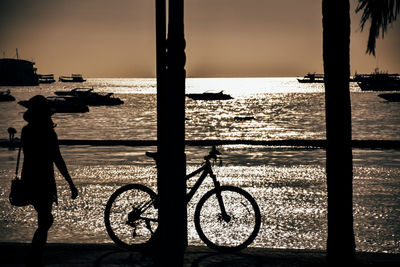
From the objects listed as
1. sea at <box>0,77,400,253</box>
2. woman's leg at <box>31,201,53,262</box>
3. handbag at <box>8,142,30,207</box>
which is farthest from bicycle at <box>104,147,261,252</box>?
sea at <box>0,77,400,253</box>

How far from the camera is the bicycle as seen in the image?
21.4 feet

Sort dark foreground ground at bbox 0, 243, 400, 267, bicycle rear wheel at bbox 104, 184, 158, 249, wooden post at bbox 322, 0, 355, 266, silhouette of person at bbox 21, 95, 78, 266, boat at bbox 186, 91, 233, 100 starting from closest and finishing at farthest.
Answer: silhouette of person at bbox 21, 95, 78, 266 → wooden post at bbox 322, 0, 355, 266 → dark foreground ground at bbox 0, 243, 400, 267 → bicycle rear wheel at bbox 104, 184, 158, 249 → boat at bbox 186, 91, 233, 100

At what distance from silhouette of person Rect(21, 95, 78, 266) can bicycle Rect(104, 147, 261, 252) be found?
1.08 metres

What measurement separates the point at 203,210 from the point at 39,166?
2064 mm

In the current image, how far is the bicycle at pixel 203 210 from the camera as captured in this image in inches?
257

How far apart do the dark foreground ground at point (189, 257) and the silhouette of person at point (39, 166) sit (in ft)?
1.62

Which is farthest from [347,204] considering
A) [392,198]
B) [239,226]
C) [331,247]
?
[392,198]

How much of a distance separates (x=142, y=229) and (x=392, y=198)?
25.6 ft

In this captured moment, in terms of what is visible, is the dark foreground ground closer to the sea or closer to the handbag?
the handbag

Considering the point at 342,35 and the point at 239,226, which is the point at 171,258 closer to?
the point at 239,226

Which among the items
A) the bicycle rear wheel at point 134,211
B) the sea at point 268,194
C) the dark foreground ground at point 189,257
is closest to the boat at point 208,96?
the sea at point 268,194

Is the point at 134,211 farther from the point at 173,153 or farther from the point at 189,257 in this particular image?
the point at 173,153

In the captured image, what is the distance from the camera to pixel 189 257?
627cm

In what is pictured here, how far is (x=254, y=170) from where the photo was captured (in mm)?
19938
